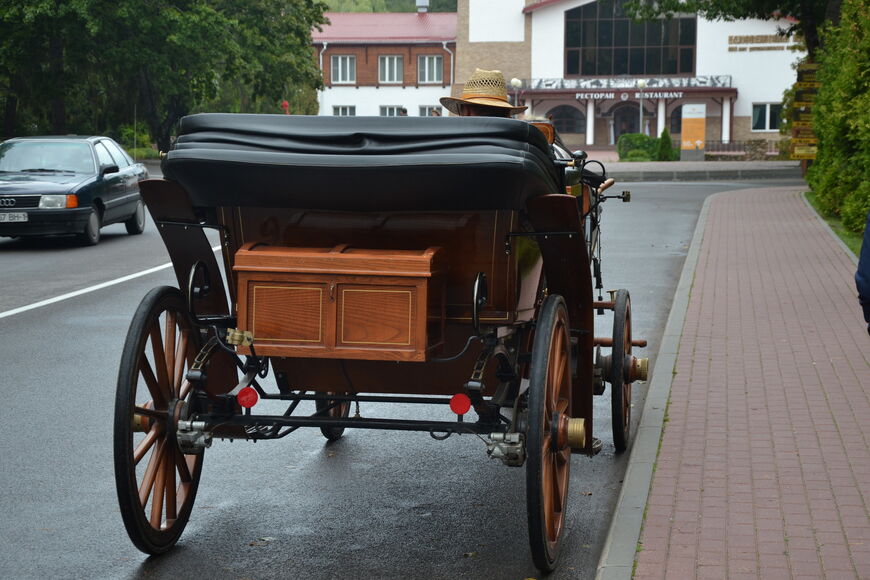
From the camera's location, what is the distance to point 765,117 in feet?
233

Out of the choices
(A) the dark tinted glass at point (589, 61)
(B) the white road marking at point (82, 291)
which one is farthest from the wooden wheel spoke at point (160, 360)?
(A) the dark tinted glass at point (589, 61)

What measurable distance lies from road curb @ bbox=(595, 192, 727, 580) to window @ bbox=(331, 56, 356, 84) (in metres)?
74.1

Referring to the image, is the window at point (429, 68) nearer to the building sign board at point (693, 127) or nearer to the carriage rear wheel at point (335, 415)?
the building sign board at point (693, 127)

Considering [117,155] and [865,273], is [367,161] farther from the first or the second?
[117,155]

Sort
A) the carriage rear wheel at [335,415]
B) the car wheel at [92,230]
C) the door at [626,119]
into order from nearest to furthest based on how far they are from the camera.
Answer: the carriage rear wheel at [335,415] → the car wheel at [92,230] → the door at [626,119]

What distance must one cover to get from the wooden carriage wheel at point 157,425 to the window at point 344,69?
261 feet

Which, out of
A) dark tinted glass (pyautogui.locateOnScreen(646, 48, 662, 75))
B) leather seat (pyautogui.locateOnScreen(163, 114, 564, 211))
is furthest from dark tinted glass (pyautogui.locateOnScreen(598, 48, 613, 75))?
leather seat (pyautogui.locateOnScreen(163, 114, 564, 211))

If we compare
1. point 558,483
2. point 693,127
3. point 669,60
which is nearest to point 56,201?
point 558,483

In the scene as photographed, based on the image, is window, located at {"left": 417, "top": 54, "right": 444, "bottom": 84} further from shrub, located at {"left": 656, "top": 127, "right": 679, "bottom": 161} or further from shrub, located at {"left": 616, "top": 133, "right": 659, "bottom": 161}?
shrub, located at {"left": 656, "top": 127, "right": 679, "bottom": 161}

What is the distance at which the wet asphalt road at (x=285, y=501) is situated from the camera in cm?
507

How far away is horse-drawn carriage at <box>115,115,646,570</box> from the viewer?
4.65m

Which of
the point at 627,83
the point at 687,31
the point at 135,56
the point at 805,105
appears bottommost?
the point at 805,105

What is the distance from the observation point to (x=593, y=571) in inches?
198

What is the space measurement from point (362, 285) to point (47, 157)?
52.1 ft
